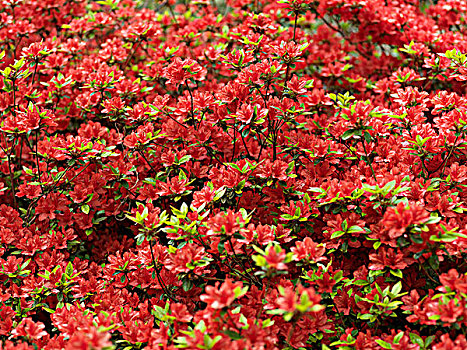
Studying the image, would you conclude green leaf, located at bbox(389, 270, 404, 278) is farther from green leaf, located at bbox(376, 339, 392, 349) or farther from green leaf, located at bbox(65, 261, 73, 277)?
green leaf, located at bbox(65, 261, 73, 277)

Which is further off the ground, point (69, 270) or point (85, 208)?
point (85, 208)

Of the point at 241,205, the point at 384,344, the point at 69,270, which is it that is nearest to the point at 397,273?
the point at 384,344

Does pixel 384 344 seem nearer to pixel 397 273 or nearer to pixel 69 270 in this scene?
pixel 397 273

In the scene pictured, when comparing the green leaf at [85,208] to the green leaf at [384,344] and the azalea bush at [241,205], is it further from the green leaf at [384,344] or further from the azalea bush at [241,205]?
the green leaf at [384,344]

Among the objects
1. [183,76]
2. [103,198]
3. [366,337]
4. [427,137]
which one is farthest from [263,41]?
[366,337]

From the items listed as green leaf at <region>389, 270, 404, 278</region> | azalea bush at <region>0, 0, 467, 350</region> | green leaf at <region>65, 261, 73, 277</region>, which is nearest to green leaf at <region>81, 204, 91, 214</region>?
azalea bush at <region>0, 0, 467, 350</region>

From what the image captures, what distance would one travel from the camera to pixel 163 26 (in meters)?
A: 3.83

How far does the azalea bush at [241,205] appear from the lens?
187 centimetres

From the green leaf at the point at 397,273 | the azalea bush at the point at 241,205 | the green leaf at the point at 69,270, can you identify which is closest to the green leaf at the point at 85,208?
the azalea bush at the point at 241,205

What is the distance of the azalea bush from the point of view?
1.87 m

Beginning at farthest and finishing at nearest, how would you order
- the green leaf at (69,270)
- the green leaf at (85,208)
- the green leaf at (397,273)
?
the green leaf at (85,208)
the green leaf at (69,270)
the green leaf at (397,273)

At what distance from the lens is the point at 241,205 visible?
8.01ft

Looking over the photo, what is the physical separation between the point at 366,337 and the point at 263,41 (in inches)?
63.2

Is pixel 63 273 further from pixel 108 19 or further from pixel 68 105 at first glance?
pixel 108 19
